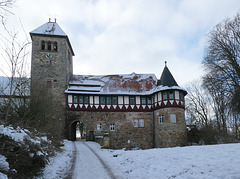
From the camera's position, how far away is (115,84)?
95.7 ft

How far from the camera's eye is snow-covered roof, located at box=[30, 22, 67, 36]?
27859 millimetres

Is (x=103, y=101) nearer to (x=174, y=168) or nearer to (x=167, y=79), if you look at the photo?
(x=167, y=79)

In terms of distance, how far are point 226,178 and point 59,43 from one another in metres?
26.1

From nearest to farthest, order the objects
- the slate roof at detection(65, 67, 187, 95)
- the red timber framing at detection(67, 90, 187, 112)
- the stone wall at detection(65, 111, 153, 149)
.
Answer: the red timber framing at detection(67, 90, 187, 112) → the stone wall at detection(65, 111, 153, 149) → the slate roof at detection(65, 67, 187, 95)

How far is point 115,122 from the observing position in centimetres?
2712

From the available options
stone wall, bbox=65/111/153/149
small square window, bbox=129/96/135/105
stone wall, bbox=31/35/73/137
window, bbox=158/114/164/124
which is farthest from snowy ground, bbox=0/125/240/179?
small square window, bbox=129/96/135/105

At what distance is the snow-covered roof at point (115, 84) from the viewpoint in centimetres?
2728

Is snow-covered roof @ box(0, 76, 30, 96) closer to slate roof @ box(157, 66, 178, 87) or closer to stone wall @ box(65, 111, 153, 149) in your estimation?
stone wall @ box(65, 111, 153, 149)

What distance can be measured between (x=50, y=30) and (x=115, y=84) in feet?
35.8

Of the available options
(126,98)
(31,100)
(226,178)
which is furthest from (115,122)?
(226,178)

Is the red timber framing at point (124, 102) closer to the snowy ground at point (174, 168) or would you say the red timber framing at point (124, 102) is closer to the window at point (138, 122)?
the window at point (138, 122)

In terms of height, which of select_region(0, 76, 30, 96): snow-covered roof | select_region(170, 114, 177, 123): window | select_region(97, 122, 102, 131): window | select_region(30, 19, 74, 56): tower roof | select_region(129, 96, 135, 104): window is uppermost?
select_region(30, 19, 74, 56): tower roof

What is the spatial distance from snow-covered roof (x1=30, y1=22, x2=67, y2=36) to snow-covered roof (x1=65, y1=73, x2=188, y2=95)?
609 centimetres

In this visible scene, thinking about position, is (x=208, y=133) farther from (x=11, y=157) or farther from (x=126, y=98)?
(x=11, y=157)
